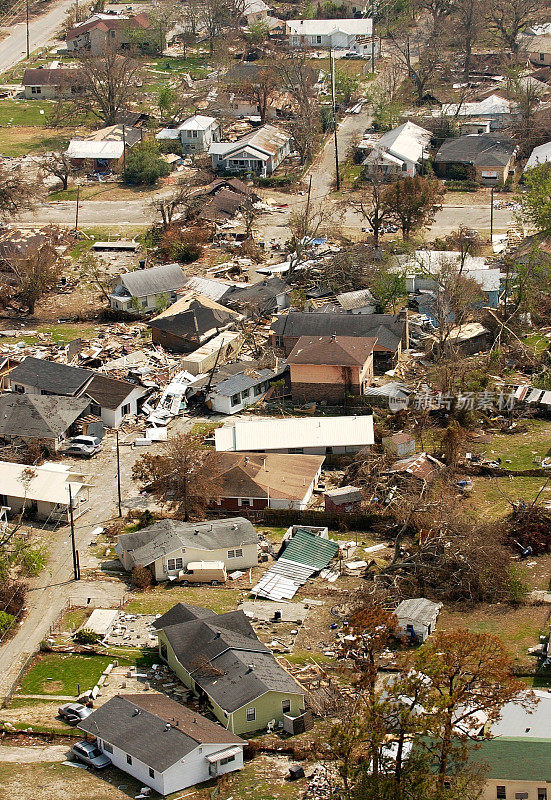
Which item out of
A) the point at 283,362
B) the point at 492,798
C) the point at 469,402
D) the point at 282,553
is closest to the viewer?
the point at 492,798

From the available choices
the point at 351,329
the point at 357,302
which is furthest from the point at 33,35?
the point at 351,329

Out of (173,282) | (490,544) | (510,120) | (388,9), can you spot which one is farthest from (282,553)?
(388,9)

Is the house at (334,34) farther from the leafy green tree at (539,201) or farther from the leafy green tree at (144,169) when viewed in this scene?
the leafy green tree at (539,201)

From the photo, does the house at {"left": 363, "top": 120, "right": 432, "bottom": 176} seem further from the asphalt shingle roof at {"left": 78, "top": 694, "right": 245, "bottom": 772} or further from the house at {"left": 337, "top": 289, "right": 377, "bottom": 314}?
the asphalt shingle roof at {"left": 78, "top": 694, "right": 245, "bottom": 772}

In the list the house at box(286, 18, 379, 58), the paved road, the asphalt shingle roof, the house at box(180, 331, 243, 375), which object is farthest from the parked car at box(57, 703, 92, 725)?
the paved road

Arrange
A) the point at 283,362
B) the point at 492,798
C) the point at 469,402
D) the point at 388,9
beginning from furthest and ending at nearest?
the point at 388,9 < the point at 283,362 < the point at 469,402 < the point at 492,798

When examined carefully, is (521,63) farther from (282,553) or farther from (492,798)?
(492,798)
